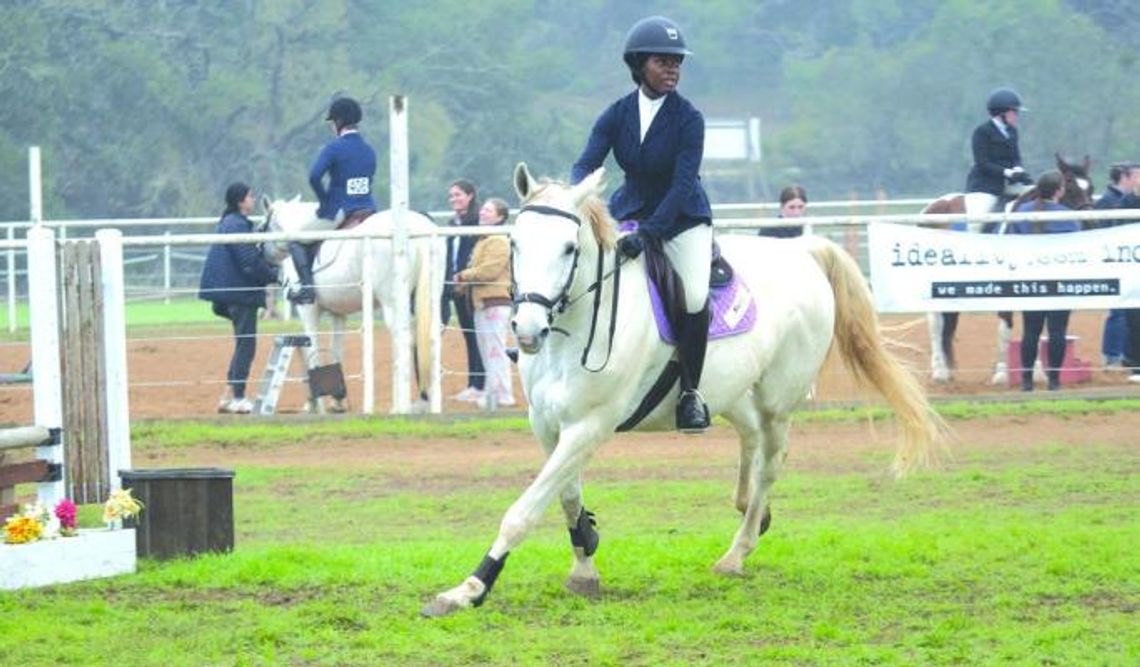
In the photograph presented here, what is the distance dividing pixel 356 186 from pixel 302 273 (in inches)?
36.7

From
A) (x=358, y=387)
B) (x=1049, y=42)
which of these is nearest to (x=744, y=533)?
(x=358, y=387)

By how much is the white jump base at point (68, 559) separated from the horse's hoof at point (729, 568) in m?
2.81

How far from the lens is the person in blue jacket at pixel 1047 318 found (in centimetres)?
1817

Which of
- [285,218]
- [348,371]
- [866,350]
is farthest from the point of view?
[348,371]

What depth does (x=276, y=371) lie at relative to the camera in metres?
18.0

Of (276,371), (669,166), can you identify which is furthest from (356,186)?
(669,166)

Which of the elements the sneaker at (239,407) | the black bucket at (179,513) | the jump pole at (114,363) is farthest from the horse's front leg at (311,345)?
the black bucket at (179,513)

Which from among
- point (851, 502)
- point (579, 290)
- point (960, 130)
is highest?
point (960, 130)

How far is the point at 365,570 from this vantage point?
31.8 feet

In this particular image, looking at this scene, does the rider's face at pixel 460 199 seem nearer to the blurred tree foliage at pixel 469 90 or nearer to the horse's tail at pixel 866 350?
the horse's tail at pixel 866 350

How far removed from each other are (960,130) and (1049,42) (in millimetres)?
3256

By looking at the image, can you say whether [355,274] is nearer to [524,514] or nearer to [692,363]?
[692,363]

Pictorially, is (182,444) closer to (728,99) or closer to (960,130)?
(960,130)

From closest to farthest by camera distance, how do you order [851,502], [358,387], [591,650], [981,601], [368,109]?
[591,650] < [981,601] < [851,502] < [358,387] < [368,109]
